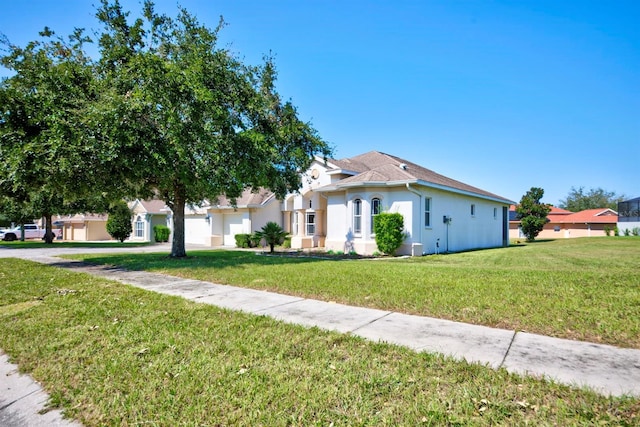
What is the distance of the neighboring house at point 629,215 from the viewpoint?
4231 cm

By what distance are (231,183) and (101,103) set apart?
4.60 meters

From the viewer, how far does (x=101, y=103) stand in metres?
10.7

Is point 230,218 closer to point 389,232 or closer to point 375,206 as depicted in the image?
point 375,206

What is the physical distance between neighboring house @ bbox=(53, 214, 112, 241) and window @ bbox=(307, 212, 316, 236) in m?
26.8

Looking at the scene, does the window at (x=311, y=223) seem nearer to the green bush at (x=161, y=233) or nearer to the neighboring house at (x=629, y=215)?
the green bush at (x=161, y=233)

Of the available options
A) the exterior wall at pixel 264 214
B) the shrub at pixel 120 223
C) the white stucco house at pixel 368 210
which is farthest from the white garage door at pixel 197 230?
the shrub at pixel 120 223

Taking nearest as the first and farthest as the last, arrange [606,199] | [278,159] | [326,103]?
[278,159] → [326,103] → [606,199]

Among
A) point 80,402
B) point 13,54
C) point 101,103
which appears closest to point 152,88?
point 101,103

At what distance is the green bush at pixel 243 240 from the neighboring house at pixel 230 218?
3.41 ft

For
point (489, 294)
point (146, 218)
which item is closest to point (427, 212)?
point (489, 294)

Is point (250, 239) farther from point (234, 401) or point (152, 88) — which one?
point (234, 401)

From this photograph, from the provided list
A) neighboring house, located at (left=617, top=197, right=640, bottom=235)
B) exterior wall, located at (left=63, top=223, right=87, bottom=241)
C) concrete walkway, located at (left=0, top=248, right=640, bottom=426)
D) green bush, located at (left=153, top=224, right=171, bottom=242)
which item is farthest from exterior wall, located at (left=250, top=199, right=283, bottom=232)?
neighboring house, located at (left=617, top=197, right=640, bottom=235)

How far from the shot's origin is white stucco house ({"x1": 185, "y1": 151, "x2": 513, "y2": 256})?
55.6 ft

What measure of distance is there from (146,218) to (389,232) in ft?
88.3
